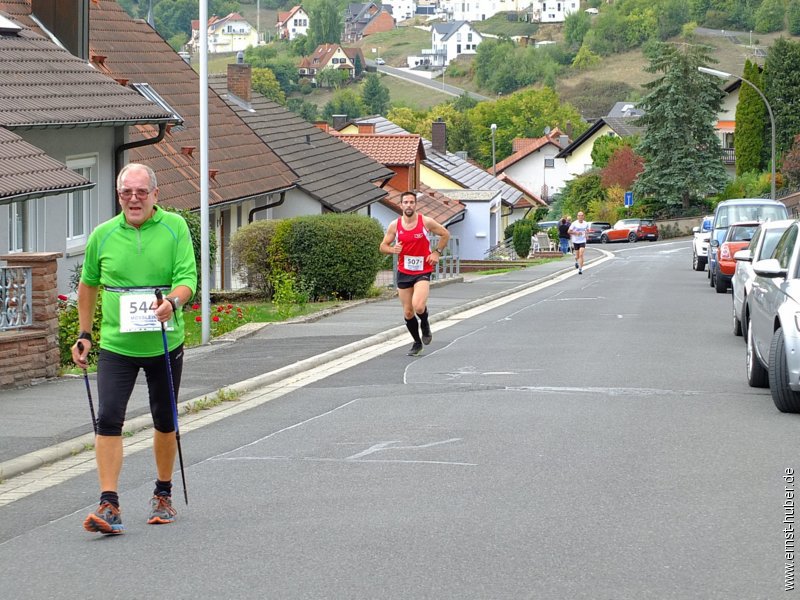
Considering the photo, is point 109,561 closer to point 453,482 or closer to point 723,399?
point 453,482

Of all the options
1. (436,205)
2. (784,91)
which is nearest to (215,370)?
(436,205)

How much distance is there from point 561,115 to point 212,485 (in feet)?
502

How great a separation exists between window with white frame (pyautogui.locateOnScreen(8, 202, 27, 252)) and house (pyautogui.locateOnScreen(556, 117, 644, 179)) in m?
94.3

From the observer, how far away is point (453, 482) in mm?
8523

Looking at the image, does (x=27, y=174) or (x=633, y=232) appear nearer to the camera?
(x=27, y=174)

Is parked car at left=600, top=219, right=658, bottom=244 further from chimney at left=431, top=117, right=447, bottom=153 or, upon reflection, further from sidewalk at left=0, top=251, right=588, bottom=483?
sidewalk at left=0, top=251, right=588, bottom=483

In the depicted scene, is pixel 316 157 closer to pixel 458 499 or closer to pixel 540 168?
pixel 458 499

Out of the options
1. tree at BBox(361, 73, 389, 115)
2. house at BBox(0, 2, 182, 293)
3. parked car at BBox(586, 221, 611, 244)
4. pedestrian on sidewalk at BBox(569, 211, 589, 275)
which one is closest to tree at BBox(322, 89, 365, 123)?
tree at BBox(361, 73, 389, 115)

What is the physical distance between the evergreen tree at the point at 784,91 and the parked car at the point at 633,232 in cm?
883

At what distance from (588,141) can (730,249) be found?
88307 mm

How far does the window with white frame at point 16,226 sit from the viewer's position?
1811cm

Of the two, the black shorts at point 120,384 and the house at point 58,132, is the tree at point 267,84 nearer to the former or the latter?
the house at point 58,132

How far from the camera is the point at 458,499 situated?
802cm

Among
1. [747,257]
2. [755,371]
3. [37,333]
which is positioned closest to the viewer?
[755,371]
